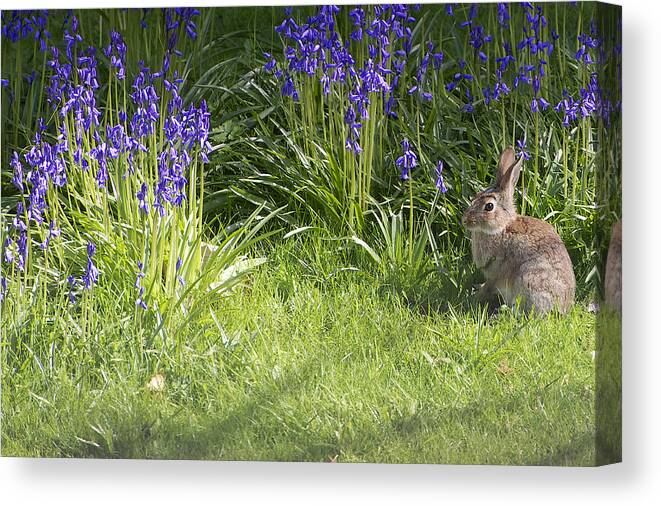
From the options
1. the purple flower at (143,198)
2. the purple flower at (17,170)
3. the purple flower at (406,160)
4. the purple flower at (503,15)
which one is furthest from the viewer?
the purple flower at (17,170)

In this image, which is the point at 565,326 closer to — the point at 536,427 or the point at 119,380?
the point at 536,427

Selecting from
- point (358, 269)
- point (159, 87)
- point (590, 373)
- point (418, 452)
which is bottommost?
point (418, 452)

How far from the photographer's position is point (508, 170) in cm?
572

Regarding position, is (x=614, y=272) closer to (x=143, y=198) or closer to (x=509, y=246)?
(x=509, y=246)

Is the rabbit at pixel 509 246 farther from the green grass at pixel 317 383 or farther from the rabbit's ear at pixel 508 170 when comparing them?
the green grass at pixel 317 383

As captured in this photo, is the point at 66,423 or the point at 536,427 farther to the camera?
the point at 66,423

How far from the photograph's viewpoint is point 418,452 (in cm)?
563

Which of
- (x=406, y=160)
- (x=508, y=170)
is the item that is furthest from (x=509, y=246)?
(x=406, y=160)

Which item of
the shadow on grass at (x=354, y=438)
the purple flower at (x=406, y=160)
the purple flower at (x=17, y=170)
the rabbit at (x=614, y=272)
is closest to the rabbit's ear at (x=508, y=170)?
the purple flower at (x=406, y=160)

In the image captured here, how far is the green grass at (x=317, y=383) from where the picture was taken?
5.58 m

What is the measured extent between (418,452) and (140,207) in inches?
66.3

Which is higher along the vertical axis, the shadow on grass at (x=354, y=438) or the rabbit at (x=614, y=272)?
the rabbit at (x=614, y=272)

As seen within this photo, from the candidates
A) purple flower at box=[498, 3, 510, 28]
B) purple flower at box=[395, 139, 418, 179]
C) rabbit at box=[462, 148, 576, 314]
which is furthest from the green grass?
purple flower at box=[498, 3, 510, 28]

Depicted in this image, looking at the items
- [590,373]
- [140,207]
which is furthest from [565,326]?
[140,207]
